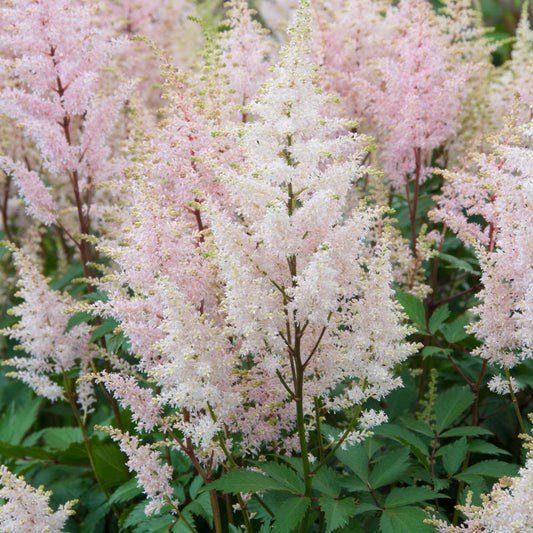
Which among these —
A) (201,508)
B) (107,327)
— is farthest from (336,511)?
(107,327)

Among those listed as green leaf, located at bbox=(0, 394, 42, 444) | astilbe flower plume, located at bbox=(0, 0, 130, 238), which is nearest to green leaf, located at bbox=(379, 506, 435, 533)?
astilbe flower plume, located at bbox=(0, 0, 130, 238)

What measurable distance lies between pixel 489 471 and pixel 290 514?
0.69 metres

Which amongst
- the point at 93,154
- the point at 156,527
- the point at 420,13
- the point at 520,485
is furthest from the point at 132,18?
the point at 520,485

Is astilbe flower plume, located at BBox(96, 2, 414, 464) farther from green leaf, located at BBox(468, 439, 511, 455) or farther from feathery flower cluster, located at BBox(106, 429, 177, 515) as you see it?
green leaf, located at BBox(468, 439, 511, 455)

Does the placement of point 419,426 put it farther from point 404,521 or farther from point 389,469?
point 404,521

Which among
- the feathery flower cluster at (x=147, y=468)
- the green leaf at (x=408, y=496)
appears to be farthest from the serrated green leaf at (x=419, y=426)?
the feathery flower cluster at (x=147, y=468)

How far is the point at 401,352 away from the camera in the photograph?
5.60 feet

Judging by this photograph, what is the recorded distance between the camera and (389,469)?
6.36 ft

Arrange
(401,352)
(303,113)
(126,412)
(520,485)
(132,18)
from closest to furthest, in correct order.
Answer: (520,485) < (303,113) < (401,352) < (126,412) < (132,18)

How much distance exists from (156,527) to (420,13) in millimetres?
2198

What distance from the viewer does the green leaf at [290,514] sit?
1.59 meters

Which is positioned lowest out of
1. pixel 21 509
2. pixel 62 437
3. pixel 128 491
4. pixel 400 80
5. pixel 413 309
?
pixel 62 437

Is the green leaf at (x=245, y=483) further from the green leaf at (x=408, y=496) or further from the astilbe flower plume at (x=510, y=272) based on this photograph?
the astilbe flower plume at (x=510, y=272)

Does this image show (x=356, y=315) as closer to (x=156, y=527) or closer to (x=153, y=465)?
(x=153, y=465)
